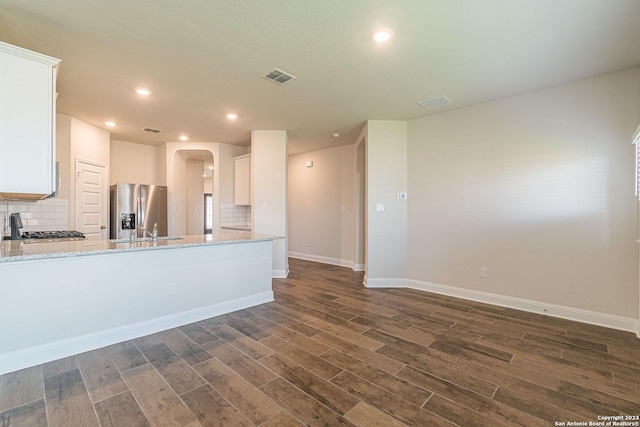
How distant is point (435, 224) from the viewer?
4254 millimetres

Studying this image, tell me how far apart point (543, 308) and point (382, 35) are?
3506mm

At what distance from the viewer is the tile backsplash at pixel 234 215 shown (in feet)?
19.9

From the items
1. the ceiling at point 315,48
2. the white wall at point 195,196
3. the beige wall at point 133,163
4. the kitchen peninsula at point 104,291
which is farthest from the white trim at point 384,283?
the white wall at point 195,196

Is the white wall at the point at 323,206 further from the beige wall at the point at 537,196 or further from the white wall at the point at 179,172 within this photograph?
the beige wall at the point at 537,196

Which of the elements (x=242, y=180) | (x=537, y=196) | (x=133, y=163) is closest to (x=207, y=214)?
(x=133, y=163)

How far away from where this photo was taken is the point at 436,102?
3760mm

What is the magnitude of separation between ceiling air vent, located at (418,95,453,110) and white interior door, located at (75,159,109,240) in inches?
213

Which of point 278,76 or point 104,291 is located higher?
point 278,76

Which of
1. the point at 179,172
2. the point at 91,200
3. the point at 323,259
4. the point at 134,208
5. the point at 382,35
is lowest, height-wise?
the point at 323,259

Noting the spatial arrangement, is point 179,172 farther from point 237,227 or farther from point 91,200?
point 237,227

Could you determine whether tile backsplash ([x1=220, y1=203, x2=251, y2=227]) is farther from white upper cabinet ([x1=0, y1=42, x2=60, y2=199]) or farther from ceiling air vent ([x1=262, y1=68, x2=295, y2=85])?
white upper cabinet ([x1=0, y1=42, x2=60, y2=199])

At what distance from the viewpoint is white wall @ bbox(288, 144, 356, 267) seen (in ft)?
20.3

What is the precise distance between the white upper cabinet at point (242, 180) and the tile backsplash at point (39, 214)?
2746 millimetres

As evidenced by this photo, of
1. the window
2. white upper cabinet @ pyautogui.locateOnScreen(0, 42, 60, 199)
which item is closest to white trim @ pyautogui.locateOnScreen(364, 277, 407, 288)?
white upper cabinet @ pyautogui.locateOnScreen(0, 42, 60, 199)
